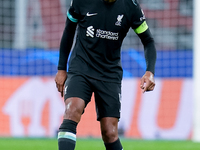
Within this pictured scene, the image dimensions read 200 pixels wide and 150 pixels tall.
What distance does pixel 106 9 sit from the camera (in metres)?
4.09

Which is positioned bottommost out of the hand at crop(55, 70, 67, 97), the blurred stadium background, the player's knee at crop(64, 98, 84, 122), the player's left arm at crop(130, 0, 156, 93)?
the blurred stadium background

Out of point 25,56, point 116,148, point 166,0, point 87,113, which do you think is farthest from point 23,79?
point 116,148

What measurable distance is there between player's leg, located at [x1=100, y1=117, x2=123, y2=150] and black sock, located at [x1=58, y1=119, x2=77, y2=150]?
0.45 meters

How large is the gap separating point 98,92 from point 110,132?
37 centimetres

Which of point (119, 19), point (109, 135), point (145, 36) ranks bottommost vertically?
point (109, 135)

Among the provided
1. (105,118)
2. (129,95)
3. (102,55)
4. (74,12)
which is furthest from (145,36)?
(129,95)

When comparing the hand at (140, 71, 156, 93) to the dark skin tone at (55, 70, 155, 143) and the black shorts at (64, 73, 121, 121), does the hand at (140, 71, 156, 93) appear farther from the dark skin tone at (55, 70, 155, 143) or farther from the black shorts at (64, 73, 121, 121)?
the black shorts at (64, 73, 121, 121)

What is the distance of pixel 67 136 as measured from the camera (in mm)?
3688

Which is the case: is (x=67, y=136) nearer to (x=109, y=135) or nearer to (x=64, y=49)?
(x=109, y=135)

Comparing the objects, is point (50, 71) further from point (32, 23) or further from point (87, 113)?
point (32, 23)

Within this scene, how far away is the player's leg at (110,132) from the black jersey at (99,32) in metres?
0.36

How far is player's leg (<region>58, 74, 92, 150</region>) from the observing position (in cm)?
368

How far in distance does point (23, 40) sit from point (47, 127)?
310cm

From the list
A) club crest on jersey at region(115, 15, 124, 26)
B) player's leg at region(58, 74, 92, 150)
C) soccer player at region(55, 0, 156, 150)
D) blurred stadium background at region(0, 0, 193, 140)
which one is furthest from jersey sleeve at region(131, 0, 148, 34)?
blurred stadium background at region(0, 0, 193, 140)
